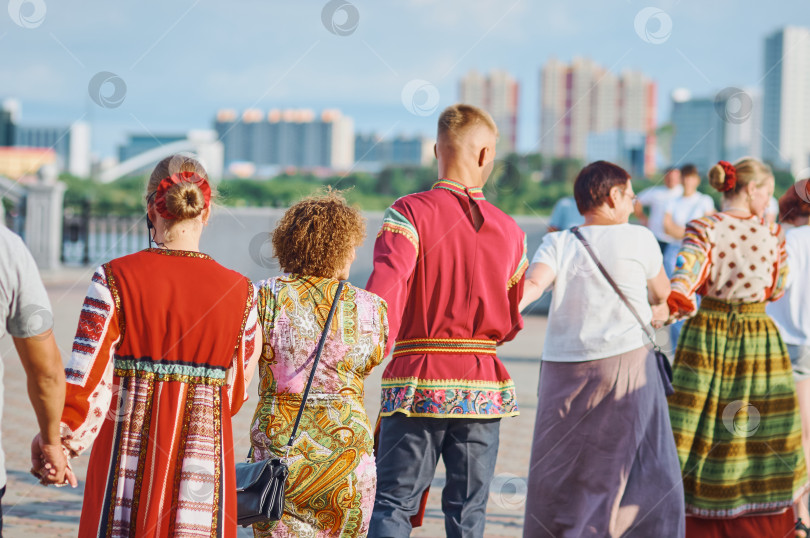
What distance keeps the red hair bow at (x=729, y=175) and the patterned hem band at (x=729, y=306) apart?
0.54m

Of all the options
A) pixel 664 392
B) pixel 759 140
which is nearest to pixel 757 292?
pixel 664 392

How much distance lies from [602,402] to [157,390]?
Answer: 6.76 ft

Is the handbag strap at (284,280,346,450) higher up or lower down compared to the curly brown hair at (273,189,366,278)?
lower down

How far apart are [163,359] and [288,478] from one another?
56 centimetres

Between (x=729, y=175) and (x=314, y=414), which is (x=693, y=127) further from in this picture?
(x=314, y=414)

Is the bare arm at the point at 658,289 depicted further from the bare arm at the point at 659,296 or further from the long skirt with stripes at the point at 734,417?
the long skirt with stripes at the point at 734,417

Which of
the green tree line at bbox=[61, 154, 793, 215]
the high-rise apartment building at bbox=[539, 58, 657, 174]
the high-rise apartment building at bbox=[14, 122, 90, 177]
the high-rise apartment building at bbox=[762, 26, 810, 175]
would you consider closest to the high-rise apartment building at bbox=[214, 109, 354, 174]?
the high-rise apartment building at bbox=[14, 122, 90, 177]

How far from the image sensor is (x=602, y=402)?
13.2 ft

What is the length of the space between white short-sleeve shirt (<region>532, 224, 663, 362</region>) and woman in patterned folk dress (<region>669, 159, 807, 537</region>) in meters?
0.53

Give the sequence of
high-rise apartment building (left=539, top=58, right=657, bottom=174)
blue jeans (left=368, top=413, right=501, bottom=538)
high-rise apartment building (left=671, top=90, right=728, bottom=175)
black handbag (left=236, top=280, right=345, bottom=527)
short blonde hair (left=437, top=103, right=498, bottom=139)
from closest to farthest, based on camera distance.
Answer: black handbag (left=236, top=280, right=345, bottom=527) → blue jeans (left=368, top=413, right=501, bottom=538) → short blonde hair (left=437, top=103, right=498, bottom=139) → high-rise apartment building (left=671, top=90, right=728, bottom=175) → high-rise apartment building (left=539, top=58, right=657, bottom=174)

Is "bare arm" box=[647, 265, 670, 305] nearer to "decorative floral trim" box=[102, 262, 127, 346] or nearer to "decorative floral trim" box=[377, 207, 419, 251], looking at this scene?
"decorative floral trim" box=[377, 207, 419, 251]

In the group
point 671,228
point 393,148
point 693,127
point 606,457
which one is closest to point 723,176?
point 606,457

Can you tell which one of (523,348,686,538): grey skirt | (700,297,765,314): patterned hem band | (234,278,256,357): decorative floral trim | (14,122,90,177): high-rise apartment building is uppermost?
(14,122,90,177): high-rise apartment building

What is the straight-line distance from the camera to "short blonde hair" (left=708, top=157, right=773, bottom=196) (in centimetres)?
463
